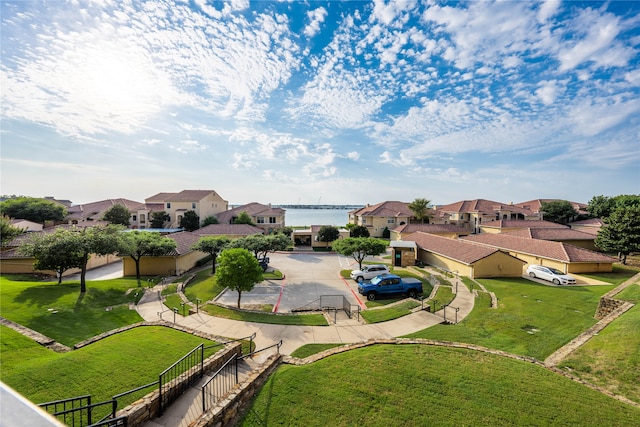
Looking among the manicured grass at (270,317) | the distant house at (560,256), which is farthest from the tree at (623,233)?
the manicured grass at (270,317)

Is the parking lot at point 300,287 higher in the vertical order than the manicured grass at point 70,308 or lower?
lower

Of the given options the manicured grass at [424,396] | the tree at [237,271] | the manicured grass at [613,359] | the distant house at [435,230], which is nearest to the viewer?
the manicured grass at [424,396]

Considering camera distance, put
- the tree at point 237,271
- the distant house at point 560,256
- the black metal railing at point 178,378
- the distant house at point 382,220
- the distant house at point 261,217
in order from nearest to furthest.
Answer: the black metal railing at point 178,378 < the tree at point 237,271 < the distant house at point 560,256 < the distant house at point 261,217 < the distant house at point 382,220

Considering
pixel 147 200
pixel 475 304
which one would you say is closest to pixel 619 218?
pixel 475 304

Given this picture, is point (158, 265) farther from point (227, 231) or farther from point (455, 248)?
point (455, 248)

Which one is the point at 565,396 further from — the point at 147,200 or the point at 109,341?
the point at 147,200

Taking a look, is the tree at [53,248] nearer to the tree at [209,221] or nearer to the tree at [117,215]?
the tree at [209,221]

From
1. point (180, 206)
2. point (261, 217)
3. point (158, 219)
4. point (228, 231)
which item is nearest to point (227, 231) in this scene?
point (228, 231)
